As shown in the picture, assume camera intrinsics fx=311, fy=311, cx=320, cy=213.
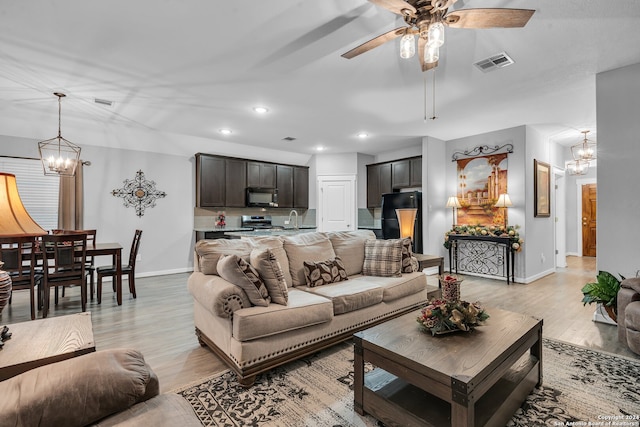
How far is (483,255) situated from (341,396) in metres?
4.71

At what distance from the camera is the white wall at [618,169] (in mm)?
3166

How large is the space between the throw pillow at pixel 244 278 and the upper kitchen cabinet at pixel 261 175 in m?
4.70

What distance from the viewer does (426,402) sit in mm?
1741

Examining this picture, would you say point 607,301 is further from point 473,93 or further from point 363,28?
point 363,28

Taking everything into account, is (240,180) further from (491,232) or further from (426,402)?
(426,402)

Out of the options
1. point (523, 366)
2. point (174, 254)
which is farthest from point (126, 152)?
point (523, 366)

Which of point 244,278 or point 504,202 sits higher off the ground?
point 504,202

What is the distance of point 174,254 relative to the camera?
6.20m

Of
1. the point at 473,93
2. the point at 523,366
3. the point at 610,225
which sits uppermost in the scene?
the point at 473,93

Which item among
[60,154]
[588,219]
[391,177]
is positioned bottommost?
[588,219]

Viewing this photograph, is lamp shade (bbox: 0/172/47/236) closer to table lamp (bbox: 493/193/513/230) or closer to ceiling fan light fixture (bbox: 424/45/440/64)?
ceiling fan light fixture (bbox: 424/45/440/64)

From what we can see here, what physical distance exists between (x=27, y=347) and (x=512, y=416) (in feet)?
8.39

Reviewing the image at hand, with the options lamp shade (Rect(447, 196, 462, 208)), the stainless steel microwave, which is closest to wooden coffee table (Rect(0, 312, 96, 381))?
the stainless steel microwave

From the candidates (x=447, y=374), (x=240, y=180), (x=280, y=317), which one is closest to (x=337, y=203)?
(x=240, y=180)
